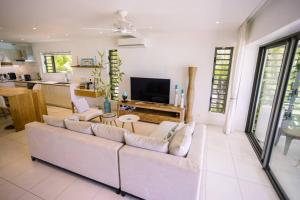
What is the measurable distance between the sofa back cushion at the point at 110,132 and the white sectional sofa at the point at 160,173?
0.59 ft

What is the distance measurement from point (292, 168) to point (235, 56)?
7.74ft

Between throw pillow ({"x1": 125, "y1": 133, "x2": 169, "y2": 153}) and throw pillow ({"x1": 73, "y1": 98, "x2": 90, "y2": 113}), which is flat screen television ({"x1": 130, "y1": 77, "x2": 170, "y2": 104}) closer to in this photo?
throw pillow ({"x1": 73, "y1": 98, "x2": 90, "y2": 113})

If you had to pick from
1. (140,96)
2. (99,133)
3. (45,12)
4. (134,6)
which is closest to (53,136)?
(99,133)

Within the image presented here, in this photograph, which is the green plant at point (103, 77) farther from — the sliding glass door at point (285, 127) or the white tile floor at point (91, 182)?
the sliding glass door at point (285, 127)

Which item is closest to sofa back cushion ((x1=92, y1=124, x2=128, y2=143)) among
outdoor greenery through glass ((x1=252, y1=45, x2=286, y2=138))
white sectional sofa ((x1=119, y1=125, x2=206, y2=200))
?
white sectional sofa ((x1=119, y1=125, x2=206, y2=200))

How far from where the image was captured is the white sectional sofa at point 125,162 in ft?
5.11

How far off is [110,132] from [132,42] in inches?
123

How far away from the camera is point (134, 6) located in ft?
7.45

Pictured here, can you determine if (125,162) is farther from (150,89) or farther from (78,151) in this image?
(150,89)

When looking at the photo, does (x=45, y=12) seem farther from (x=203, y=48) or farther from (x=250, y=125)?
(x=250, y=125)

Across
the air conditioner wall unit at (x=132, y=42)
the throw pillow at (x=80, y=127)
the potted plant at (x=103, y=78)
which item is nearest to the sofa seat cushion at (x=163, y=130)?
the throw pillow at (x=80, y=127)

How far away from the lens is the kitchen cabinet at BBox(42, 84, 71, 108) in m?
5.37

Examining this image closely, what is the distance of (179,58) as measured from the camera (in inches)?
163

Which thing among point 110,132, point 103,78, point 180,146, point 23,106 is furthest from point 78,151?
point 103,78
